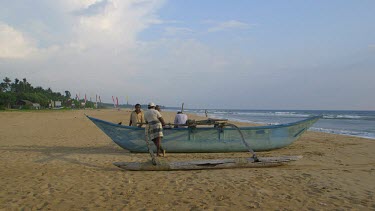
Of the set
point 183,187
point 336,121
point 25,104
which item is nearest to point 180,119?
point 183,187

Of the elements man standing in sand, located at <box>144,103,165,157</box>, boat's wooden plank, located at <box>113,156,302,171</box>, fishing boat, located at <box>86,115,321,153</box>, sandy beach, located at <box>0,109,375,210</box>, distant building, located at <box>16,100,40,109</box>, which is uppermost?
distant building, located at <box>16,100,40,109</box>

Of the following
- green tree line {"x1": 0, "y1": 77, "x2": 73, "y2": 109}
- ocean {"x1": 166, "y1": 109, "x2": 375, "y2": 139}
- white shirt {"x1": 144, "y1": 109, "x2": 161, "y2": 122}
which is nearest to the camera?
white shirt {"x1": 144, "y1": 109, "x2": 161, "y2": 122}

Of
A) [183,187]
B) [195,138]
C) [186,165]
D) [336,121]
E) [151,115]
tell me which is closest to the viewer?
[183,187]

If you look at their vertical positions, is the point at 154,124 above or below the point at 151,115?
below

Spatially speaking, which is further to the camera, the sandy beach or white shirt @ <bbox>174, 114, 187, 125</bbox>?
white shirt @ <bbox>174, 114, 187, 125</bbox>

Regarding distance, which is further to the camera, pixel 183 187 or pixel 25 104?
pixel 25 104

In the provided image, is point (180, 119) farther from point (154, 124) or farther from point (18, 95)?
point (18, 95)

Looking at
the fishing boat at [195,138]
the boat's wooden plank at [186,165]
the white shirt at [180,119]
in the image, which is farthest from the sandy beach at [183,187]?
the white shirt at [180,119]

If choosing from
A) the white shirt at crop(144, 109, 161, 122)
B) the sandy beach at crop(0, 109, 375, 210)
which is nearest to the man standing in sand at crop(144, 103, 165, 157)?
the white shirt at crop(144, 109, 161, 122)

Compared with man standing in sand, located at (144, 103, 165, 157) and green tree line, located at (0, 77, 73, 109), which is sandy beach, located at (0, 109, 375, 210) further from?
green tree line, located at (0, 77, 73, 109)

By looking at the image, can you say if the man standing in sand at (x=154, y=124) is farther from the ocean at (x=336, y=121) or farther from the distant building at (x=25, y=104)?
the distant building at (x=25, y=104)

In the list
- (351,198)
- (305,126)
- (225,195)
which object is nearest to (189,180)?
(225,195)

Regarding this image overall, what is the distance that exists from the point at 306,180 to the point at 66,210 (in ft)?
13.8

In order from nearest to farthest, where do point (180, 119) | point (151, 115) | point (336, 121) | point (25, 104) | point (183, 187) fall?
point (183, 187)
point (151, 115)
point (180, 119)
point (336, 121)
point (25, 104)
